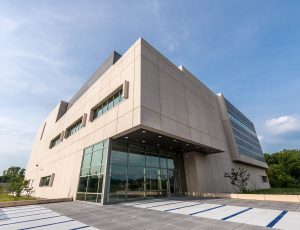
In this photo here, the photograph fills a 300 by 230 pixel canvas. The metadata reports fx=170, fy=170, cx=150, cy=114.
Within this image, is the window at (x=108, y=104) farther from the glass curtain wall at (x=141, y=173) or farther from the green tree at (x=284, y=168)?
the green tree at (x=284, y=168)

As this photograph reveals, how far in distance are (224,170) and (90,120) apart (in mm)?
18092

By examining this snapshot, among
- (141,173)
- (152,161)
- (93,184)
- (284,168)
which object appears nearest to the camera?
(93,184)

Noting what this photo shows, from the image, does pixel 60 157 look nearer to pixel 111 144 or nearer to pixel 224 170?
pixel 111 144

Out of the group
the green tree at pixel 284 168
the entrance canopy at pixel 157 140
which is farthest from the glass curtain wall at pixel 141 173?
the green tree at pixel 284 168

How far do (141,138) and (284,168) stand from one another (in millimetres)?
60958

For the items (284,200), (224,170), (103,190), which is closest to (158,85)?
(103,190)

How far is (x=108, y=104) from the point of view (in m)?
16.3

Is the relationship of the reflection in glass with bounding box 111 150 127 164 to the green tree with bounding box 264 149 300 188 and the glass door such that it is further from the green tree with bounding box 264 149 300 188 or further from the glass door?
the green tree with bounding box 264 149 300 188

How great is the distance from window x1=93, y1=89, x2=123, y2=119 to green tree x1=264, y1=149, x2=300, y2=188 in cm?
5193

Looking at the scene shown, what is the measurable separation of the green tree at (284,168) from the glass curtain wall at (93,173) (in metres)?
52.1

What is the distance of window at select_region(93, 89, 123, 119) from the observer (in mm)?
14977

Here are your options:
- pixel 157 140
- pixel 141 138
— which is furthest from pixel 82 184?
pixel 157 140

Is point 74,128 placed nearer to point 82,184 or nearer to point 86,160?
point 86,160

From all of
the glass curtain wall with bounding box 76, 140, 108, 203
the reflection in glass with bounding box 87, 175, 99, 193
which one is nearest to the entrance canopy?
the glass curtain wall with bounding box 76, 140, 108, 203
